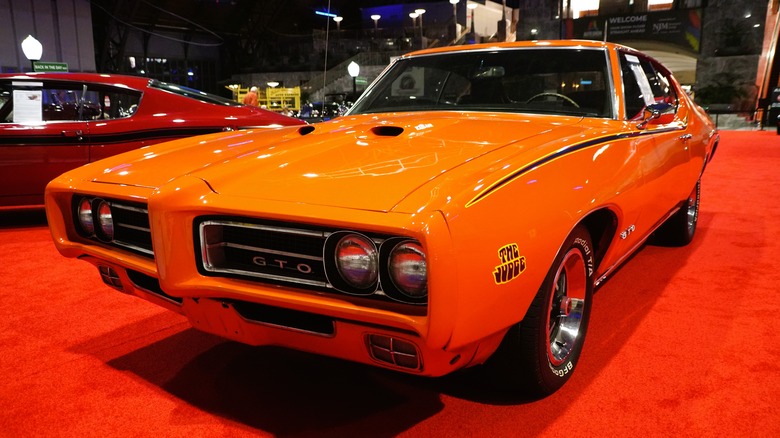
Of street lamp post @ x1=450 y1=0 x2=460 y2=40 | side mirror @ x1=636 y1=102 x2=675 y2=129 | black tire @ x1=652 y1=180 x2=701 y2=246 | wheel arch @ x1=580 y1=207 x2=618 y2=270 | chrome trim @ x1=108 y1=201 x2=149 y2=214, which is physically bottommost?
black tire @ x1=652 y1=180 x2=701 y2=246

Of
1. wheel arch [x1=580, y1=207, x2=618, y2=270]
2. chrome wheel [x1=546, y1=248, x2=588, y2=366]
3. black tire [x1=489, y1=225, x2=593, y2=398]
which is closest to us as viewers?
black tire [x1=489, y1=225, x2=593, y2=398]

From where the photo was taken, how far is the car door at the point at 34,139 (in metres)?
4.54

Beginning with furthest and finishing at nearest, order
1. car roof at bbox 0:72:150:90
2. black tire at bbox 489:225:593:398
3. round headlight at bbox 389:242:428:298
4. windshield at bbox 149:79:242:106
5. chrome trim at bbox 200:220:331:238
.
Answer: windshield at bbox 149:79:242:106 → car roof at bbox 0:72:150:90 → black tire at bbox 489:225:593:398 → chrome trim at bbox 200:220:331:238 → round headlight at bbox 389:242:428:298

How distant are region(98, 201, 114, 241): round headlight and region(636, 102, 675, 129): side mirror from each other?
7.03 feet

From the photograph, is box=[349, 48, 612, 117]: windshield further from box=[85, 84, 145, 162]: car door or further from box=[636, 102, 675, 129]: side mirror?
box=[85, 84, 145, 162]: car door

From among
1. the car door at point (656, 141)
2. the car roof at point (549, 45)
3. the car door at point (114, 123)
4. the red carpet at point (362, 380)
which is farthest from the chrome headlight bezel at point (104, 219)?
the car door at point (114, 123)

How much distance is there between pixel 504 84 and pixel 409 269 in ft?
5.51

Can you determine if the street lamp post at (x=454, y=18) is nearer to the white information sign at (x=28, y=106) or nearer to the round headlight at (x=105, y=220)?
the white information sign at (x=28, y=106)

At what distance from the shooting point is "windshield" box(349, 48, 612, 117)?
2.56 metres

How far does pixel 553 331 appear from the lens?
6.73 feet

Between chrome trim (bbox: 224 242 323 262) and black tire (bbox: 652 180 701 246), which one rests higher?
chrome trim (bbox: 224 242 323 262)

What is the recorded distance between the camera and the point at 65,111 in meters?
4.74

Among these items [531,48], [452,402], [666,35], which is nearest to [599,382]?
[452,402]

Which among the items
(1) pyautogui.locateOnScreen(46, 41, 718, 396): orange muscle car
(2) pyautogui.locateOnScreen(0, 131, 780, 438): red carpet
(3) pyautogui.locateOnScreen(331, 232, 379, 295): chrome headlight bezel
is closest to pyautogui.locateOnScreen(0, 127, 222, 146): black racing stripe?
(2) pyautogui.locateOnScreen(0, 131, 780, 438): red carpet
